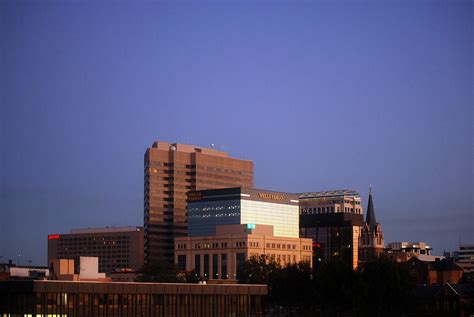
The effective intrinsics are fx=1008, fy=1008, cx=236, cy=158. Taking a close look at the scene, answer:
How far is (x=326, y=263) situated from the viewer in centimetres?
19188

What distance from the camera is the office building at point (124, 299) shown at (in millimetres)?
115438

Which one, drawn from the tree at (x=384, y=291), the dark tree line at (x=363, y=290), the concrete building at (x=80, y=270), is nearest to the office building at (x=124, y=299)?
the concrete building at (x=80, y=270)

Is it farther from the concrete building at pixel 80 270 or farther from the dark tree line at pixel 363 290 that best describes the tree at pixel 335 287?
the concrete building at pixel 80 270

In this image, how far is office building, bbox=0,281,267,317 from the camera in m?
115

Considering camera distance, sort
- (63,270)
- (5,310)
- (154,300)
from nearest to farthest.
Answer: (5,310) → (154,300) → (63,270)

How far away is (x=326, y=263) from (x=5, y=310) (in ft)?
289

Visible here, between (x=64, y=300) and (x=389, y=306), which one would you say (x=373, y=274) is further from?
(x=64, y=300)

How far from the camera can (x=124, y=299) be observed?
12438cm

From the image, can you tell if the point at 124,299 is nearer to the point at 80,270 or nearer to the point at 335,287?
the point at 80,270

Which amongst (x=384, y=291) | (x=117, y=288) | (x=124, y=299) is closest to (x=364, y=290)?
(x=384, y=291)

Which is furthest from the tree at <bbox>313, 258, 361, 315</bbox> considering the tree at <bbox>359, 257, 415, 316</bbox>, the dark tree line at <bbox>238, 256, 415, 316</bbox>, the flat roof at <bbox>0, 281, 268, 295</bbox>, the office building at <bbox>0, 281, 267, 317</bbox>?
the flat roof at <bbox>0, 281, 268, 295</bbox>

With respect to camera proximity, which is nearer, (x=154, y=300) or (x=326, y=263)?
(x=154, y=300)

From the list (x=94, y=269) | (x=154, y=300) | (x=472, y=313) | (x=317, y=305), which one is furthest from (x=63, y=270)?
(x=472, y=313)

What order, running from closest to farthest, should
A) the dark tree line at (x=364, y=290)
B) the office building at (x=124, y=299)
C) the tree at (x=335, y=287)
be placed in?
the office building at (x=124, y=299) → the dark tree line at (x=364, y=290) → the tree at (x=335, y=287)
